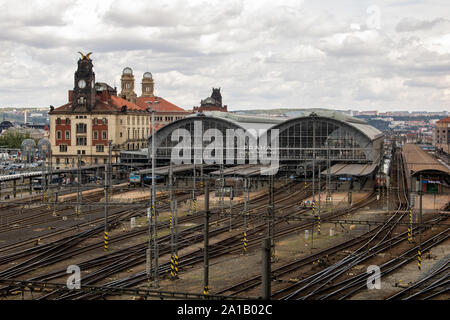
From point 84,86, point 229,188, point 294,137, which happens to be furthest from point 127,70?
point 229,188

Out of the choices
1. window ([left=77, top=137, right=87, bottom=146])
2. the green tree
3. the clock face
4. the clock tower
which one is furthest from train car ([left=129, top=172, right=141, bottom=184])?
the green tree

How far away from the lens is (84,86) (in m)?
102

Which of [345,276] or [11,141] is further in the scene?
[11,141]

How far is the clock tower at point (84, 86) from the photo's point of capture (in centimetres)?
10106

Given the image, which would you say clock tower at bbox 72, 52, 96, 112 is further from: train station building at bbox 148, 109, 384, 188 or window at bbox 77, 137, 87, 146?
train station building at bbox 148, 109, 384, 188

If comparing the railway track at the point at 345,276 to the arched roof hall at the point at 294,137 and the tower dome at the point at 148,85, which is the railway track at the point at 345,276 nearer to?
the arched roof hall at the point at 294,137

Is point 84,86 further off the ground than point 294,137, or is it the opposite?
point 84,86

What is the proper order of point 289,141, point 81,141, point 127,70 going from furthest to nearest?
point 127,70, point 81,141, point 289,141

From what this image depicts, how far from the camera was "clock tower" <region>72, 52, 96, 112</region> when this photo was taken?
101062 mm

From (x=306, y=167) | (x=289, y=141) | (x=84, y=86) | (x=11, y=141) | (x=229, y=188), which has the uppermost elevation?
(x=84, y=86)

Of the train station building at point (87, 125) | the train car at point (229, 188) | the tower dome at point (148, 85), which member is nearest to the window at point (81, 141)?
the train station building at point (87, 125)

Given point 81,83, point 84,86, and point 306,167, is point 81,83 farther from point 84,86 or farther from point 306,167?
point 306,167
